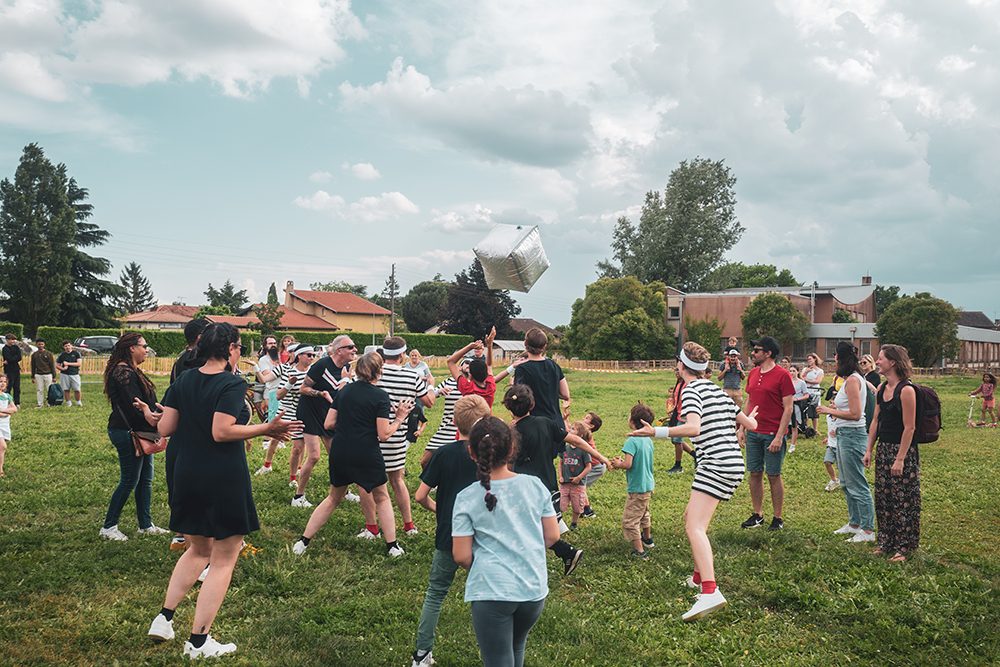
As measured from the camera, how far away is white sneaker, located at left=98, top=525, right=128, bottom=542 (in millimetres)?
6621

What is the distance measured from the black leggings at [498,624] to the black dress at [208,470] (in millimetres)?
1808

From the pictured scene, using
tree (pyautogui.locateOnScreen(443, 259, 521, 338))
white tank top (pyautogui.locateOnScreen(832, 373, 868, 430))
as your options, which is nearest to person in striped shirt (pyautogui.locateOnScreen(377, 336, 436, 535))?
white tank top (pyautogui.locateOnScreen(832, 373, 868, 430))

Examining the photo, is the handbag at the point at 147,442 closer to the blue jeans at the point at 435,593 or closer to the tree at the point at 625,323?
the blue jeans at the point at 435,593

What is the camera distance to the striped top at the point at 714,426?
5363mm

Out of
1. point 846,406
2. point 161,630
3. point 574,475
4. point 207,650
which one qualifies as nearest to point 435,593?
point 207,650

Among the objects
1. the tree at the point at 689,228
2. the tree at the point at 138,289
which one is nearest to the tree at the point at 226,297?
the tree at the point at 138,289

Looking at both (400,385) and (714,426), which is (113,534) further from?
(714,426)

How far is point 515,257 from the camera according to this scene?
7.15 meters

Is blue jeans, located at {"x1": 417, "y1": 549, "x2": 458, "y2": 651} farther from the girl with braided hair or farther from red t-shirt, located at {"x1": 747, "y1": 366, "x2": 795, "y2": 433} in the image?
red t-shirt, located at {"x1": 747, "y1": 366, "x2": 795, "y2": 433}

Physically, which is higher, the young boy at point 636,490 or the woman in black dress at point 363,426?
the woman in black dress at point 363,426

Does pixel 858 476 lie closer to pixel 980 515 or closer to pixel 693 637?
pixel 980 515

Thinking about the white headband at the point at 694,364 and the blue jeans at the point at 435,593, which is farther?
the white headband at the point at 694,364

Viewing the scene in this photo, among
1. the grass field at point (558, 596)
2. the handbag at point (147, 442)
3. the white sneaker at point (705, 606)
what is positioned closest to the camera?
the grass field at point (558, 596)

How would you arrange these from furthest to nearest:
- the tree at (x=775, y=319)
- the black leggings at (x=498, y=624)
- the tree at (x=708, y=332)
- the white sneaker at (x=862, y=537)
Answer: the tree at (x=708, y=332), the tree at (x=775, y=319), the white sneaker at (x=862, y=537), the black leggings at (x=498, y=624)
